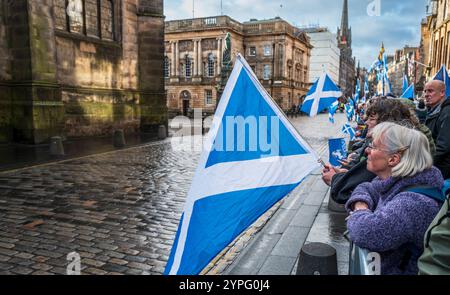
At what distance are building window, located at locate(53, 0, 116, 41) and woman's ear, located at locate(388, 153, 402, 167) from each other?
16.1 metres

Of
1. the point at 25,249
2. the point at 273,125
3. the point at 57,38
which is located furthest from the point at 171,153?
the point at 273,125

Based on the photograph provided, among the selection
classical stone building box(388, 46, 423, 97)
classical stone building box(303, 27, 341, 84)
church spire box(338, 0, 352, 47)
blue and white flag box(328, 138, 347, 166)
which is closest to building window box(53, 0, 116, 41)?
blue and white flag box(328, 138, 347, 166)

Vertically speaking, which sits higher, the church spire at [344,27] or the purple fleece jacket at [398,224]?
the church spire at [344,27]

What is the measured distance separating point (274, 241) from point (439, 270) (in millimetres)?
3352

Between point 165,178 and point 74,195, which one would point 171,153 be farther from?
point 74,195

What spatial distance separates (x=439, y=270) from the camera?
1.48 meters

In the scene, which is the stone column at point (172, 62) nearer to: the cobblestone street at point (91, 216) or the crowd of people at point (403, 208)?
the cobblestone street at point (91, 216)

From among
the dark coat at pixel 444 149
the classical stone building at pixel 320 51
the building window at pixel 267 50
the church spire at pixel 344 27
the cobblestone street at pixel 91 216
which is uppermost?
the church spire at pixel 344 27

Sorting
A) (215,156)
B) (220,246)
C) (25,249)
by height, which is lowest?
(25,249)

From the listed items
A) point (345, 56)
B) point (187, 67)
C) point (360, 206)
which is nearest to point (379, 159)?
point (360, 206)

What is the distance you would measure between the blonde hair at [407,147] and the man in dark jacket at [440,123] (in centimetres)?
172

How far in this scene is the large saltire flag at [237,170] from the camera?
1976 mm

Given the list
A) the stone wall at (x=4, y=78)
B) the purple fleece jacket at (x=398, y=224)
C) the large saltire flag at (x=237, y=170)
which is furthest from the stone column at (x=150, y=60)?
the purple fleece jacket at (x=398, y=224)

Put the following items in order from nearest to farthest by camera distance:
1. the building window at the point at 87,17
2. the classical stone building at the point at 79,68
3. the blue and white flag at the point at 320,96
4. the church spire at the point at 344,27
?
1. the blue and white flag at the point at 320,96
2. the classical stone building at the point at 79,68
3. the building window at the point at 87,17
4. the church spire at the point at 344,27
